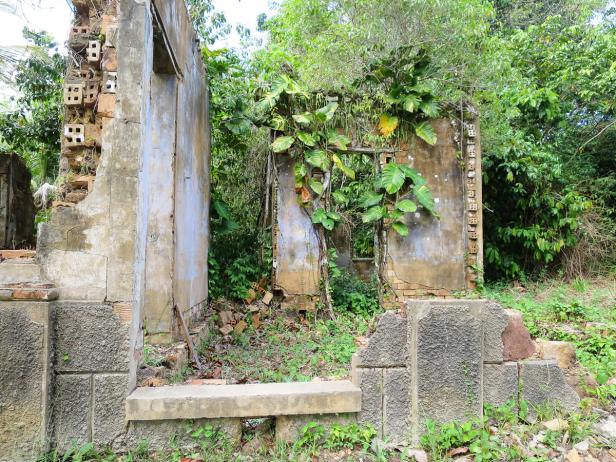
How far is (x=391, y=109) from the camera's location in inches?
297

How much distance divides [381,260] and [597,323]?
3.30 meters

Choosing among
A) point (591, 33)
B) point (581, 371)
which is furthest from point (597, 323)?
point (591, 33)

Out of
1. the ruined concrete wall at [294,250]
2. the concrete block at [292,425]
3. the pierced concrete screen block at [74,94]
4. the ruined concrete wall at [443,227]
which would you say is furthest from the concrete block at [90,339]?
the ruined concrete wall at [443,227]

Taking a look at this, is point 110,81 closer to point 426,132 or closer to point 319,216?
point 319,216

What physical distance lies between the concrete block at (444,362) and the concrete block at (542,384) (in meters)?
0.43

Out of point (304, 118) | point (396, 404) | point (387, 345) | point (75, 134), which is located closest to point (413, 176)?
point (304, 118)

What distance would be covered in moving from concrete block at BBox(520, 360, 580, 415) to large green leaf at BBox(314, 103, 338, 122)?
5.05 metres

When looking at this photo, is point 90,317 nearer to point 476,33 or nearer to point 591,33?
point 476,33

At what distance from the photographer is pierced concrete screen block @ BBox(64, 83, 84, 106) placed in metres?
3.13

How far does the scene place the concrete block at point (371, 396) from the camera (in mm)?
2963

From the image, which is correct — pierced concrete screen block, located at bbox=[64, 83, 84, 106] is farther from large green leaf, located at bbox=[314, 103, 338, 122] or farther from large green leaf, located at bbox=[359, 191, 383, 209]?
large green leaf, located at bbox=[359, 191, 383, 209]

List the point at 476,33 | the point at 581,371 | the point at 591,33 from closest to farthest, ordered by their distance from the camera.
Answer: the point at 581,371
the point at 476,33
the point at 591,33

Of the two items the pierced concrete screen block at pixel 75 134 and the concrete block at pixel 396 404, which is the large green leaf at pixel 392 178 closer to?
the concrete block at pixel 396 404

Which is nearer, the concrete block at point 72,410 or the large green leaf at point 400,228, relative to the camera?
the concrete block at point 72,410
